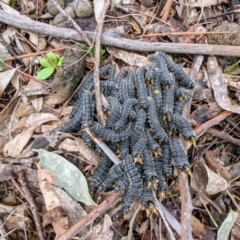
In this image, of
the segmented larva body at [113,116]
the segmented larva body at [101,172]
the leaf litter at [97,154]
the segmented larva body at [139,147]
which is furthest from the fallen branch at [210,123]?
the segmented larva body at [101,172]

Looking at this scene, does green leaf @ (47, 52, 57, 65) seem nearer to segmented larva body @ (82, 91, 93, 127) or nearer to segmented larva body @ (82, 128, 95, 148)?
segmented larva body @ (82, 91, 93, 127)

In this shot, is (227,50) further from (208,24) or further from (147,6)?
(147,6)

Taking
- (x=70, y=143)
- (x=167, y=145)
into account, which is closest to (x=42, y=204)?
(x=70, y=143)

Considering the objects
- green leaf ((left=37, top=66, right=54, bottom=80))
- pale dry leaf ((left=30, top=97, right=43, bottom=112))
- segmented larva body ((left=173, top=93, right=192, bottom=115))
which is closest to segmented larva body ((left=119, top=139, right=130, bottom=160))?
segmented larva body ((left=173, top=93, right=192, bottom=115))

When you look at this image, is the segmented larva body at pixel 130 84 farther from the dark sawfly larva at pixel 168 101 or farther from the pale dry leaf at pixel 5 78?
the pale dry leaf at pixel 5 78

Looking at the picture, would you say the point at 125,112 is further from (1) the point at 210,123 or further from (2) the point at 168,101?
(1) the point at 210,123

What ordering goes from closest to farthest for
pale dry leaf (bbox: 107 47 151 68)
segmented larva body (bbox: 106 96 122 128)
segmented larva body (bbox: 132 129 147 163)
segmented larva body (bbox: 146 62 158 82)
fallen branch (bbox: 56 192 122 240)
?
fallen branch (bbox: 56 192 122 240)
segmented larva body (bbox: 132 129 147 163)
segmented larva body (bbox: 106 96 122 128)
segmented larva body (bbox: 146 62 158 82)
pale dry leaf (bbox: 107 47 151 68)
